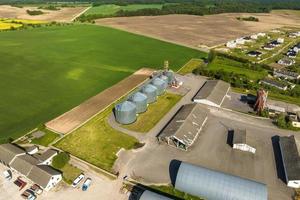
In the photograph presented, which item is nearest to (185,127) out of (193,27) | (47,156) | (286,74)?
(47,156)

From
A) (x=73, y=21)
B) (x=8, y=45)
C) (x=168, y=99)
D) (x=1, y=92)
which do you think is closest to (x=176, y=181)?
(x=168, y=99)

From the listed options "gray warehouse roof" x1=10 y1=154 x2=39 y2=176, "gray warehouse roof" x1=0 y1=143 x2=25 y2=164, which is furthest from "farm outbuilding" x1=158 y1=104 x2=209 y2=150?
"gray warehouse roof" x1=0 y1=143 x2=25 y2=164

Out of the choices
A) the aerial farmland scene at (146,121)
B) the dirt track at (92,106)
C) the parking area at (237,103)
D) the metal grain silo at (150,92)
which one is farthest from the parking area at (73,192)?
the parking area at (237,103)

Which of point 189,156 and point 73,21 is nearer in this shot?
point 189,156

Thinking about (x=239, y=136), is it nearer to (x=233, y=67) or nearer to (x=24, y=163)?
(x=24, y=163)

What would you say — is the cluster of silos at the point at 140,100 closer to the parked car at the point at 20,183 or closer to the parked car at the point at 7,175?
the parked car at the point at 20,183

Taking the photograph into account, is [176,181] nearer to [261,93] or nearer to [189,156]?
[189,156]
